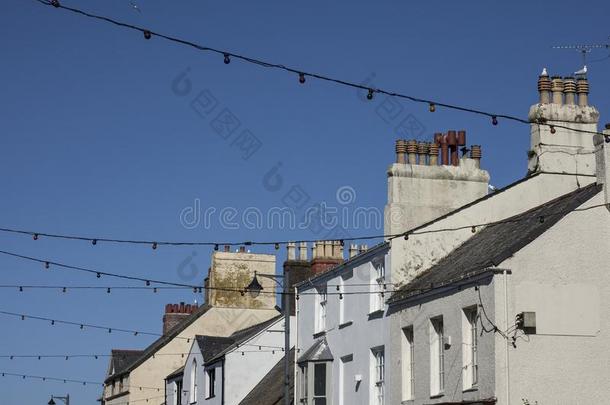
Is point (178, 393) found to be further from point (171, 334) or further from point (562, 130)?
point (562, 130)

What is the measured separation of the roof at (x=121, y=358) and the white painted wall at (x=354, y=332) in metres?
32.7

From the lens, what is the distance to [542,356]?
24.2 metres

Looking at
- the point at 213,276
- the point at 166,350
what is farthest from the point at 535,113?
the point at 166,350

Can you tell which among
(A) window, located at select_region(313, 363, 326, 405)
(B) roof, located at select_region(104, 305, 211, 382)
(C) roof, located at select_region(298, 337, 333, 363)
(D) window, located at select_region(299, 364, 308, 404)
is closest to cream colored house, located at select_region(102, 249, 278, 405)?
(B) roof, located at select_region(104, 305, 211, 382)

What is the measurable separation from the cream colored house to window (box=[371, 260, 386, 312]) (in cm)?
2312

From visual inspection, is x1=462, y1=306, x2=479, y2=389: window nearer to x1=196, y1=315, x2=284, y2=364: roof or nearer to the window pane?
the window pane

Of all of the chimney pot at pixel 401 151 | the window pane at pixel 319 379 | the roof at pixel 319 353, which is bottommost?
the window pane at pixel 319 379

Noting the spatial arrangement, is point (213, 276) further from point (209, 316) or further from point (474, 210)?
point (474, 210)

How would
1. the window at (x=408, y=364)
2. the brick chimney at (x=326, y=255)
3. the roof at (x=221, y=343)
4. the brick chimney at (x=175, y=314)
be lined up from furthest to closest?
the brick chimney at (x=175, y=314), the roof at (x=221, y=343), the brick chimney at (x=326, y=255), the window at (x=408, y=364)

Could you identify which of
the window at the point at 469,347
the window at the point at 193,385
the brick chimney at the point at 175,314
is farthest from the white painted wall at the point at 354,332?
the brick chimney at the point at 175,314

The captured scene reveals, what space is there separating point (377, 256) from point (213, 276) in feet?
80.9

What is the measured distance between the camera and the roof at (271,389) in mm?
38978

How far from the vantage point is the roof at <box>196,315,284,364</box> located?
44.8 meters

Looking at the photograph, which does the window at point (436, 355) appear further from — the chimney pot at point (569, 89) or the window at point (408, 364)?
the chimney pot at point (569, 89)
